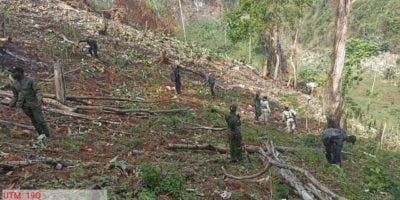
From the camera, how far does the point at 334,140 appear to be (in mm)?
10883

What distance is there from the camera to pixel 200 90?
71.7ft

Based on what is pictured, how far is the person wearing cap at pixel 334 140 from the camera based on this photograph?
10.7m

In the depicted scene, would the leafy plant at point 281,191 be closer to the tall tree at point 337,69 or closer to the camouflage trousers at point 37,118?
the camouflage trousers at point 37,118

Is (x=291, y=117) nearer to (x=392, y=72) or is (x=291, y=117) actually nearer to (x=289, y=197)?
(x=289, y=197)

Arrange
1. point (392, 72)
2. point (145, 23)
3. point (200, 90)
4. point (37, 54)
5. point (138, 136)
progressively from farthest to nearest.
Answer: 1. point (392, 72)
2. point (145, 23)
3. point (200, 90)
4. point (37, 54)
5. point (138, 136)

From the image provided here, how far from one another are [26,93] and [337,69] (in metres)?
9.97

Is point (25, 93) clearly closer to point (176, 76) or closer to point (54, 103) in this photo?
point (54, 103)

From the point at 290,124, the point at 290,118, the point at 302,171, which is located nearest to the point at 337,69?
the point at 290,118

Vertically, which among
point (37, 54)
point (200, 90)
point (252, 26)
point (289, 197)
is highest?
point (252, 26)

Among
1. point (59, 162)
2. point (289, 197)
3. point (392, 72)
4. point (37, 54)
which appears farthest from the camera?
point (392, 72)

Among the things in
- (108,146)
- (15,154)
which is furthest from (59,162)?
(108,146)

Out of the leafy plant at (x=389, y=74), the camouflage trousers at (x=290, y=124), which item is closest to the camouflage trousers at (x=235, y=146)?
the camouflage trousers at (x=290, y=124)

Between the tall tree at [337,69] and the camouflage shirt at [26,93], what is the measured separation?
952 centimetres

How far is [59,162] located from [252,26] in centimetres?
2756
